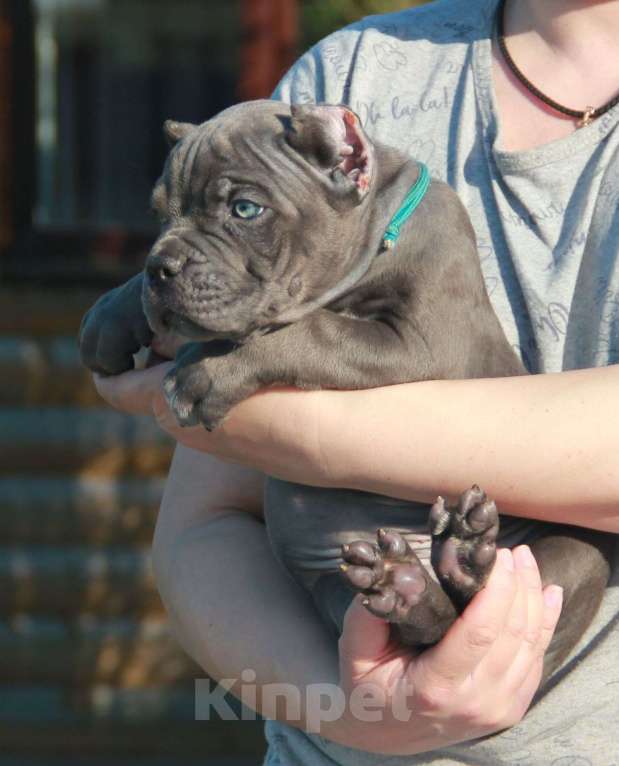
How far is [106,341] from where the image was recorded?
2.68 m

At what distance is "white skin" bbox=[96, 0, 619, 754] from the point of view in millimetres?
2143

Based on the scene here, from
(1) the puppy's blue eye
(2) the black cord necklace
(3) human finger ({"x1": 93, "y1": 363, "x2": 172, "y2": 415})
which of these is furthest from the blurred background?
(1) the puppy's blue eye

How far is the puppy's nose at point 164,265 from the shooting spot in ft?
7.63

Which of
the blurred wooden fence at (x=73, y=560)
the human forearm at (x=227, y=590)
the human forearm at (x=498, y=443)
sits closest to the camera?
the human forearm at (x=498, y=443)

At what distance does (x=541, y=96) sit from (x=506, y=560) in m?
0.84

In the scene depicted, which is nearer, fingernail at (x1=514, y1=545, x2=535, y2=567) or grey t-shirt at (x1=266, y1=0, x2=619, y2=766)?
fingernail at (x1=514, y1=545, x2=535, y2=567)

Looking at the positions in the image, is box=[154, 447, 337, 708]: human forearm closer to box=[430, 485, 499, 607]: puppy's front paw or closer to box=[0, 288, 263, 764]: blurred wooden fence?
box=[430, 485, 499, 607]: puppy's front paw

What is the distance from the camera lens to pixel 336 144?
→ 7.79 ft

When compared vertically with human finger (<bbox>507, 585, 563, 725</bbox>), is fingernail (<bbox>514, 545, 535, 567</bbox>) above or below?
above

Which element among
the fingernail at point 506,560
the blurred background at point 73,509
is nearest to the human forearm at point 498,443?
the fingernail at point 506,560

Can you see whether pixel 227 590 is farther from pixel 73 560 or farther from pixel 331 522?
pixel 73 560

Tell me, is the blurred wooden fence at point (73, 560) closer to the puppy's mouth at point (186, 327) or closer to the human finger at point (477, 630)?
the puppy's mouth at point (186, 327)

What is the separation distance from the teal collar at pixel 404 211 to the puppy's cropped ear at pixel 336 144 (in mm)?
65

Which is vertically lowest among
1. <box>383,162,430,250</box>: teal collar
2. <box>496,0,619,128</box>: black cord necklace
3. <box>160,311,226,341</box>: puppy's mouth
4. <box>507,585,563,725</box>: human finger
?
<box>507,585,563,725</box>: human finger
